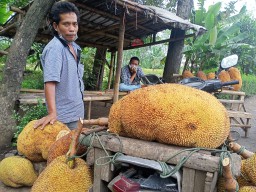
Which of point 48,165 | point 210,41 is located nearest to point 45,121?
point 48,165

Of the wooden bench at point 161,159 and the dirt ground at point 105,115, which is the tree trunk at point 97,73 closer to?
the dirt ground at point 105,115

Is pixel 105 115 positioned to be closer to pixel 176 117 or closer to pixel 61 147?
pixel 61 147

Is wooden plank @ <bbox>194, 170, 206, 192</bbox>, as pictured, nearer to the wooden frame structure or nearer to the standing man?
the standing man

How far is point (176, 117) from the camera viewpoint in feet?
3.84

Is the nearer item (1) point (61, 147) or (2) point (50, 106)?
(1) point (61, 147)

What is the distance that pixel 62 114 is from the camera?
216cm

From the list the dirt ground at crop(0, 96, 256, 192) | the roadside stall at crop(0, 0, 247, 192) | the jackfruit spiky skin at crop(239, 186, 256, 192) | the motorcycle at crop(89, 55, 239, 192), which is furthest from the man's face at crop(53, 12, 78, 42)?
the jackfruit spiky skin at crop(239, 186, 256, 192)

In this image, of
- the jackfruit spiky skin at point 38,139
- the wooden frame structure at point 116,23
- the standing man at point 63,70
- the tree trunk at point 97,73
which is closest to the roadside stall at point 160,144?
the jackfruit spiky skin at point 38,139

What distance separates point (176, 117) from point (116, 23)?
4.81m

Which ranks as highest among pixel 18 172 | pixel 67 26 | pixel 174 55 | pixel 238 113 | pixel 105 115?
pixel 174 55

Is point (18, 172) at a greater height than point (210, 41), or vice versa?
point (210, 41)

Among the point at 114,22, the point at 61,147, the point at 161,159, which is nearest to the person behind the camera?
the point at 161,159

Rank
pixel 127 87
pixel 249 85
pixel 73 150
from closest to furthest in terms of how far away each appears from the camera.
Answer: pixel 73 150 → pixel 127 87 → pixel 249 85

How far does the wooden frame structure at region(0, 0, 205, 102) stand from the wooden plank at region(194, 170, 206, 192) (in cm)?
325
